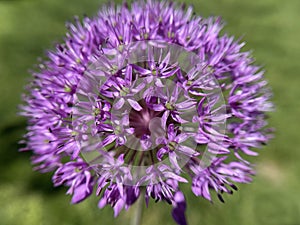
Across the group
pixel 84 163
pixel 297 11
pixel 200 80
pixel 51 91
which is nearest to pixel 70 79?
pixel 51 91

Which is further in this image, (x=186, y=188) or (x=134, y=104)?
(x=186, y=188)

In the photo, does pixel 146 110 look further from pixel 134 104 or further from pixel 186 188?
pixel 186 188

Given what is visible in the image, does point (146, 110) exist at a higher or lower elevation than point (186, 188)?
higher

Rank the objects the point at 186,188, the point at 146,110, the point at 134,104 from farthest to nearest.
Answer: the point at 186,188, the point at 146,110, the point at 134,104

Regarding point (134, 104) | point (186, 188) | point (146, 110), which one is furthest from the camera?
point (186, 188)

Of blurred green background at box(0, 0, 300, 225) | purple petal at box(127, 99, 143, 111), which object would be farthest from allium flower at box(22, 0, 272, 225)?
blurred green background at box(0, 0, 300, 225)

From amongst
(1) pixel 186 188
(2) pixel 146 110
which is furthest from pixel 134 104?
(1) pixel 186 188

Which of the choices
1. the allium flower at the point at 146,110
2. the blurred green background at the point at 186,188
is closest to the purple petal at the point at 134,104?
the allium flower at the point at 146,110
